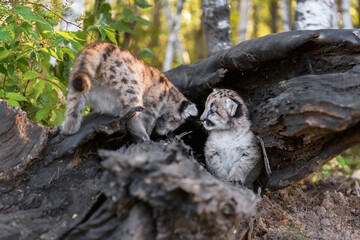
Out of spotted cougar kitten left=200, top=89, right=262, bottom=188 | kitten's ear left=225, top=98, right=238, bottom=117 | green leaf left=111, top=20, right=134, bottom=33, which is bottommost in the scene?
spotted cougar kitten left=200, top=89, right=262, bottom=188

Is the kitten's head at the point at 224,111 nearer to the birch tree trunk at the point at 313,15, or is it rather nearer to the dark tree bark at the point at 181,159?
the dark tree bark at the point at 181,159

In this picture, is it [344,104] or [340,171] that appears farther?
[340,171]

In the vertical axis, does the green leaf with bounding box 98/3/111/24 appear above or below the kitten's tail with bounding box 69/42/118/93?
above

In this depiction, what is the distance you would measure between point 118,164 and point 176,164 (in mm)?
411

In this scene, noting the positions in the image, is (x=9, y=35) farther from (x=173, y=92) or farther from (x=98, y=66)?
(x=173, y=92)

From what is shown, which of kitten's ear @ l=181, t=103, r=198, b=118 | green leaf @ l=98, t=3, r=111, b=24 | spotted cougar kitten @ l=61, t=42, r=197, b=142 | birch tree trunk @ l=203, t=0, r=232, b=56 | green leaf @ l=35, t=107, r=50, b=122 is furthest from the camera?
birch tree trunk @ l=203, t=0, r=232, b=56

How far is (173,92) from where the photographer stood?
5145 millimetres

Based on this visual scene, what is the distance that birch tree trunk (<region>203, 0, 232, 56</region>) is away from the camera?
22.3 feet

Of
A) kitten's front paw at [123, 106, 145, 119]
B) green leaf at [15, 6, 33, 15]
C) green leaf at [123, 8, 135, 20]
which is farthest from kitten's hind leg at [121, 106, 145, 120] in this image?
green leaf at [123, 8, 135, 20]

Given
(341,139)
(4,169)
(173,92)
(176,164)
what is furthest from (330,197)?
(4,169)

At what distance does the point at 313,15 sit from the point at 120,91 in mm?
3553

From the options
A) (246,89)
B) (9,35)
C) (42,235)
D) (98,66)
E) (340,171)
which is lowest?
(340,171)

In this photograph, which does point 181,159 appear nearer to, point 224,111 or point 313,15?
point 224,111

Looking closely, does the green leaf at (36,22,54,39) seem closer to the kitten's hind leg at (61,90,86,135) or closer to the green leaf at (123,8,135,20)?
the kitten's hind leg at (61,90,86,135)
